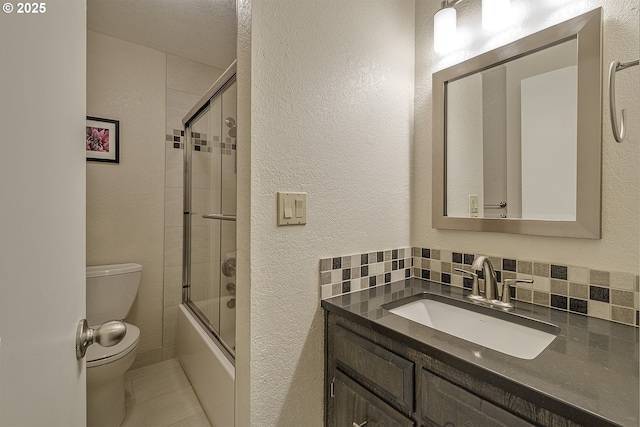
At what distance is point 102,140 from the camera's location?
6.37 ft

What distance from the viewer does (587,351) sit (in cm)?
69

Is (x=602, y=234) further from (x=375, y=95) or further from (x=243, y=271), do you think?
(x=243, y=271)

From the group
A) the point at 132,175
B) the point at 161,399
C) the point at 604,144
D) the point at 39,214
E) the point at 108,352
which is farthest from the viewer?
the point at 132,175

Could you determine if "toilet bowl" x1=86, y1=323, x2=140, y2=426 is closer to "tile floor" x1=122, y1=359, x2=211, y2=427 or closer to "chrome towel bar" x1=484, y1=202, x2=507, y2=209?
"tile floor" x1=122, y1=359, x2=211, y2=427

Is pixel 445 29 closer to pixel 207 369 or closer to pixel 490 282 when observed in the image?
pixel 490 282

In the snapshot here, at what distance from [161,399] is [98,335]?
163 cm

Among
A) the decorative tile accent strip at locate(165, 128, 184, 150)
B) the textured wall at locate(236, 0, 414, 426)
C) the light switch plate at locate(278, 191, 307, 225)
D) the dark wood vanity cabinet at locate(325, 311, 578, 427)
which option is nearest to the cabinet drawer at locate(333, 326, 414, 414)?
the dark wood vanity cabinet at locate(325, 311, 578, 427)

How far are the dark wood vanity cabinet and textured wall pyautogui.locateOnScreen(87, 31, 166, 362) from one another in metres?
1.67

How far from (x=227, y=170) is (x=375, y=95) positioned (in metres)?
0.85

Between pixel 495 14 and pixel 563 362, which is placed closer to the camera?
pixel 563 362

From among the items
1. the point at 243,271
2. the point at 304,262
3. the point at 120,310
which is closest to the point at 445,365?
the point at 304,262

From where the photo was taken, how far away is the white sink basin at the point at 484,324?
867 mm

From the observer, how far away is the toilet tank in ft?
5.82

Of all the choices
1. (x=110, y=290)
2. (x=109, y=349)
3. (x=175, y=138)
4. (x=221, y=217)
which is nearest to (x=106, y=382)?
(x=109, y=349)
